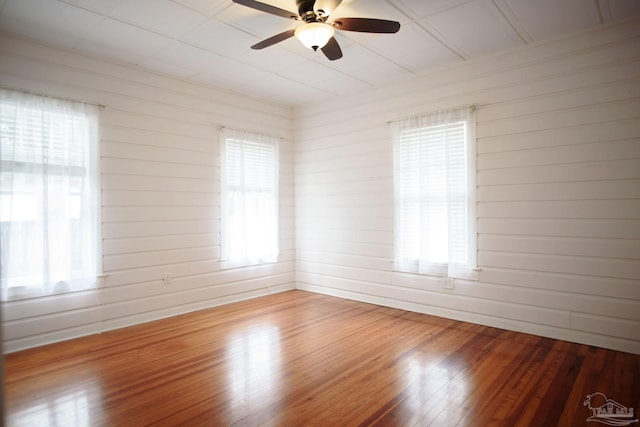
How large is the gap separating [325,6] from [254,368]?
2.88 m

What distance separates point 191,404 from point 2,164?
274cm

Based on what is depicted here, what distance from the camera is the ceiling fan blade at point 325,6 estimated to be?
8.66 feet

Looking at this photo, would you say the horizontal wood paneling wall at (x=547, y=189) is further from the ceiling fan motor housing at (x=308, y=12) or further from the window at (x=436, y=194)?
the ceiling fan motor housing at (x=308, y=12)

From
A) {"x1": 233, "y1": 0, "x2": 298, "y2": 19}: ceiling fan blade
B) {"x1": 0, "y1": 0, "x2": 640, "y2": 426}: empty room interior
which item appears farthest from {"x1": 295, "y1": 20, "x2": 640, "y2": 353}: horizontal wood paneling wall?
{"x1": 233, "y1": 0, "x2": 298, "y2": 19}: ceiling fan blade

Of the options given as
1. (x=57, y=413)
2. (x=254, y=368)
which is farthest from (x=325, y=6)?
(x=57, y=413)

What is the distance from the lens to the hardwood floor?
2318mm

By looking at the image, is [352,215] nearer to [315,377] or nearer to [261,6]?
[315,377]

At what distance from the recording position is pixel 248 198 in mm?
5227

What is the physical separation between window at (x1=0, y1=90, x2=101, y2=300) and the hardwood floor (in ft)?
2.37

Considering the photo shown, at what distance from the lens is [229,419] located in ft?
7.44

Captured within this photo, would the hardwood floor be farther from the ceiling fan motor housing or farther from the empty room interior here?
the ceiling fan motor housing

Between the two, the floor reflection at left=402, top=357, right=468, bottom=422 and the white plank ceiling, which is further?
the white plank ceiling

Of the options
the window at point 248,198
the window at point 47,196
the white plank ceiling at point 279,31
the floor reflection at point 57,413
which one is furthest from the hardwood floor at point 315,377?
the white plank ceiling at point 279,31

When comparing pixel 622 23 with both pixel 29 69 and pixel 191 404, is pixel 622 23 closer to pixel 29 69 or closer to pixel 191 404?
pixel 191 404
